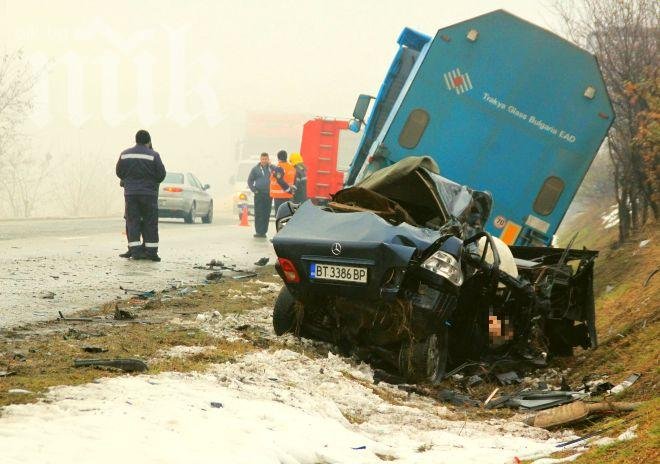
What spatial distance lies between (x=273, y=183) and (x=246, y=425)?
19.8m

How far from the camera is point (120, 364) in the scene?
6.31 metres

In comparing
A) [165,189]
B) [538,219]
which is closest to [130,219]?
[538,219]

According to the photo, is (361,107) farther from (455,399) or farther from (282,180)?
(455,399)

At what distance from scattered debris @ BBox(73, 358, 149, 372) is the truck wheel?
1.99 metres

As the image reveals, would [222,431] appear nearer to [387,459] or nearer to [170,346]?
[387,459]

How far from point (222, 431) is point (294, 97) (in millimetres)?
96190

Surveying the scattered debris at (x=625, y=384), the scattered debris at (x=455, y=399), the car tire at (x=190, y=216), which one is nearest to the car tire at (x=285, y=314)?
the scattered debris at (x=455, y=399)

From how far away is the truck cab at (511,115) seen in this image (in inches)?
522

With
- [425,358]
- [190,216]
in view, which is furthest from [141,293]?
[190,216]

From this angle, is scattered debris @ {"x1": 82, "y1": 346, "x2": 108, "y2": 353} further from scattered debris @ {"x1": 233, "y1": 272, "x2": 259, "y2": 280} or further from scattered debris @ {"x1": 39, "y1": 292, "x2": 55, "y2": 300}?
scattered debris @ {"x1": 233, "y1": 272, "x2": 259, "y2": 280}

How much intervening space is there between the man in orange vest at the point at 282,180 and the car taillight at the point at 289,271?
16.2 meters

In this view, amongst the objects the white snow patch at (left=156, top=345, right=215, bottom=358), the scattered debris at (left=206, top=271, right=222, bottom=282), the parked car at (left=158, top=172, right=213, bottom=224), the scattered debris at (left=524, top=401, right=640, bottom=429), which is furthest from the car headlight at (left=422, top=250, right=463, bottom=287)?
the parked car at (left=158, top=172, right=213, bottom=224)

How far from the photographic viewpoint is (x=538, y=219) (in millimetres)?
13617

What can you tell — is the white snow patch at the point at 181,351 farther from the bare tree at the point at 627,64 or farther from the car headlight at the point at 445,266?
the bare tree at the point at 627,64
